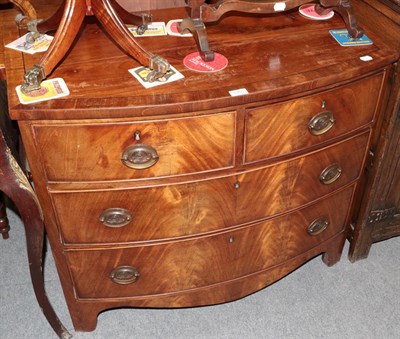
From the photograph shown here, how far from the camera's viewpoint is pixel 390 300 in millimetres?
2006

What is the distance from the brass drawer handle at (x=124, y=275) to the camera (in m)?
1.63

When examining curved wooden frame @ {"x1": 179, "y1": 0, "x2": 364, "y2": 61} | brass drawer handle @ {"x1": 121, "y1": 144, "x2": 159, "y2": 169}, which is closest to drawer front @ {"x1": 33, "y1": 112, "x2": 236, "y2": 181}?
brass drawer handle @ {"x1": 121, "y1": 144, "x2": 159, "y2": 169}

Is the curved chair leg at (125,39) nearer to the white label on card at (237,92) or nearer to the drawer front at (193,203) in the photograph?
the white label on card at (237,92)

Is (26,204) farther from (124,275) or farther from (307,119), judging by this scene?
(307,119)

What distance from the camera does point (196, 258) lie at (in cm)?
166

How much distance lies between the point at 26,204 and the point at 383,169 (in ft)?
4.02

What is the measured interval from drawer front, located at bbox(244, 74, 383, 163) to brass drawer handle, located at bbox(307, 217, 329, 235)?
369 mm

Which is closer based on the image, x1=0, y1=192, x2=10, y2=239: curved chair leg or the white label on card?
the white label on card

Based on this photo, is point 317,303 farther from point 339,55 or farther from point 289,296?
point 339,55

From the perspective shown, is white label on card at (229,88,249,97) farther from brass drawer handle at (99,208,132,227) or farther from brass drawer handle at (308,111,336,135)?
brass drawer handle at (99,208,132,227)

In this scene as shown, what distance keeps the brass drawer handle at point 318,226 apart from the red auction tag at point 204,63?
690mm

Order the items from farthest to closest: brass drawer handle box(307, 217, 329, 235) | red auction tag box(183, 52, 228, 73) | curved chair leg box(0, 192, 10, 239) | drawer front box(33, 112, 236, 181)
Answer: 1. curved chair leg box(0, 192, 10, 239)
2. brass drawer handle box(307, 217, 329, 235)
3. red auction tag box(183, 52, 228, 73)
4. drawer front box(33, 112, 236, 181)

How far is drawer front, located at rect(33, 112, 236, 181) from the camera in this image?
1314mm

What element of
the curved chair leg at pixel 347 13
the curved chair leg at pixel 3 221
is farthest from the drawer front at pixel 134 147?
the curved chair leg at pixel 3 221
